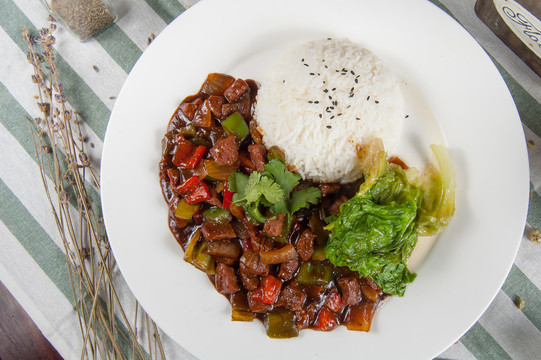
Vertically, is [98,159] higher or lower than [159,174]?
higher

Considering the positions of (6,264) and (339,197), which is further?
(6,264)

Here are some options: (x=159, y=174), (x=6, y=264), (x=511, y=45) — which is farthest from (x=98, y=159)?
(x=511, y=45)

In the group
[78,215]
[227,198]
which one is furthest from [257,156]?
[78,215]

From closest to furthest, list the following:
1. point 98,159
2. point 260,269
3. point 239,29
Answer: point 260,269 → point 239,29 → point 98,159

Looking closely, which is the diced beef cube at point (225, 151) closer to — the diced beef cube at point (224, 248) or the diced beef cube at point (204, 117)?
the diced beef cube at point (204, 117)

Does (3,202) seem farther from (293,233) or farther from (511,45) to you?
(511,45)

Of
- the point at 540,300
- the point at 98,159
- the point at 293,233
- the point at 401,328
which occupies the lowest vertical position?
the point at 540,300

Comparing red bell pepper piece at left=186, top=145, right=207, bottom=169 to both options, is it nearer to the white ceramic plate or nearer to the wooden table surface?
the white ceramic plate
